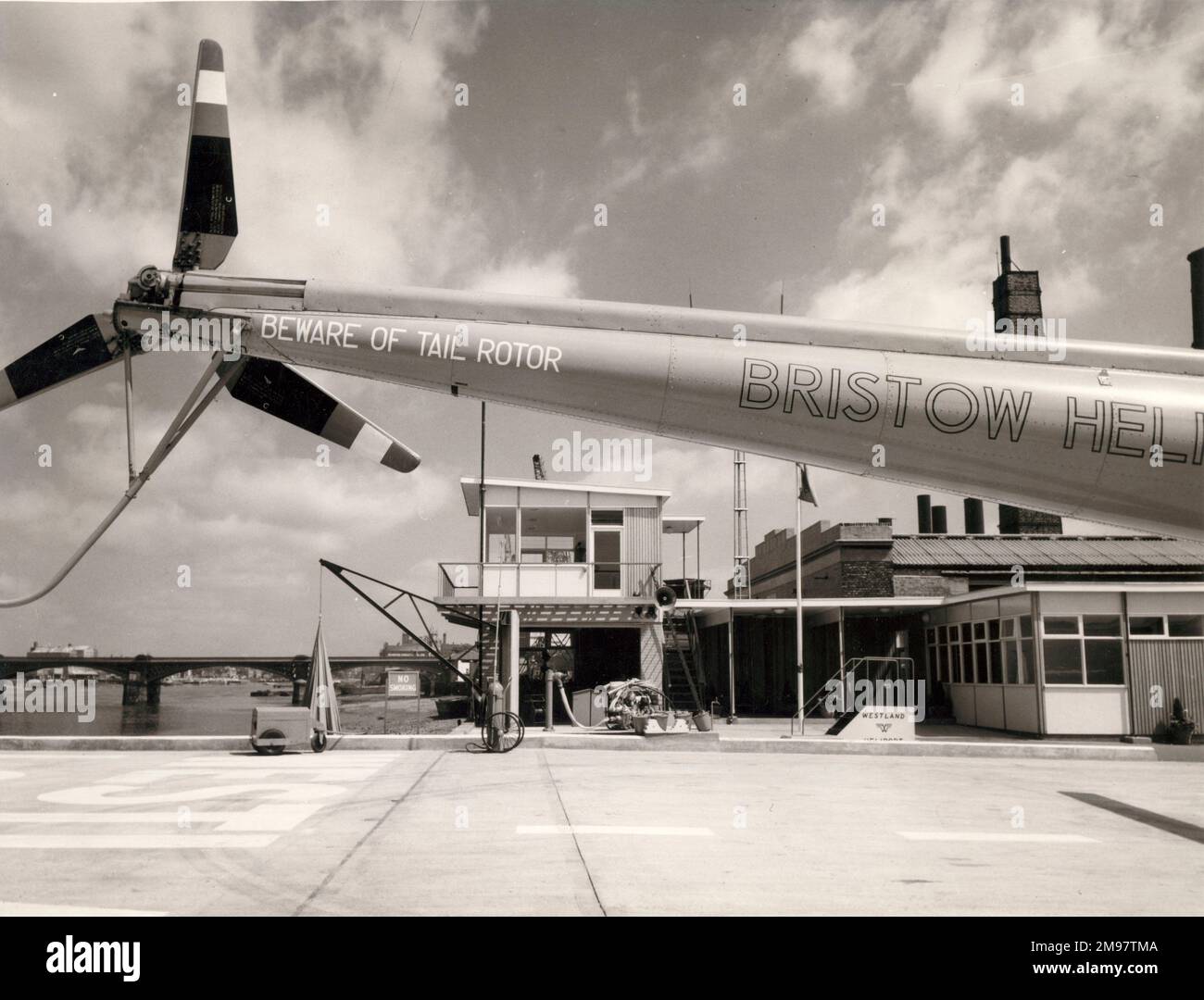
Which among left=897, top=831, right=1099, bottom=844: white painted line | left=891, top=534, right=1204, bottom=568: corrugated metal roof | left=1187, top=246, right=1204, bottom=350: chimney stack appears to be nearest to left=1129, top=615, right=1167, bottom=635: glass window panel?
left=891, top=534, right=1204, bottom=568: corrugated metal roof

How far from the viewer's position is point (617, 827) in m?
9.10

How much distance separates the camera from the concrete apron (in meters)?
16.2

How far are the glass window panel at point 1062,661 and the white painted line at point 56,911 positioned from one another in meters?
20.1

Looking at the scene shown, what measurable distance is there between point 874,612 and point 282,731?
1901cm

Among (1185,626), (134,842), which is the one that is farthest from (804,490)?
(134,842)

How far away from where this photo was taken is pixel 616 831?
29.3 feet

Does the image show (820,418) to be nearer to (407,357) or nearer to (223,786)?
(407,357)

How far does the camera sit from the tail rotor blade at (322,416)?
6676mm

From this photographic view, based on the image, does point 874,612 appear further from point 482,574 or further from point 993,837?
point 993,837

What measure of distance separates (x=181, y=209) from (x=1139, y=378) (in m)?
5.98

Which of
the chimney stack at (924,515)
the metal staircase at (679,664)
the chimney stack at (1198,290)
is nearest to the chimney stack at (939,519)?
the chimney stack at (924,515)

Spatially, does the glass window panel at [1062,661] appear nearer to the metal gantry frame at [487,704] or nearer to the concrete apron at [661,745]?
the concrete apron at [661,745]

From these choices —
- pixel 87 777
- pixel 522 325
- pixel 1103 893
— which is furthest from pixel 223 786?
pixel 1103 893
